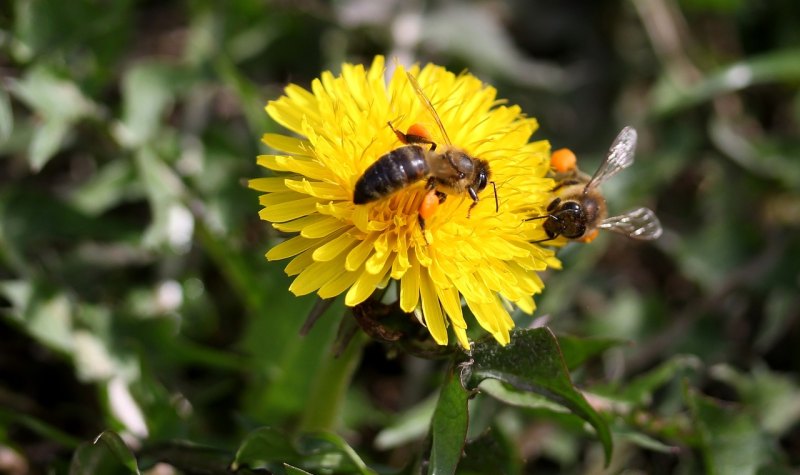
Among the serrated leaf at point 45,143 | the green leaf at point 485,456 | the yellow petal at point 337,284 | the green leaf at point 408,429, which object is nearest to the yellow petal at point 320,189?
the yellow petal at point 337,284

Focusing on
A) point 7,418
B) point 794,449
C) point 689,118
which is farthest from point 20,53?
point 794,449

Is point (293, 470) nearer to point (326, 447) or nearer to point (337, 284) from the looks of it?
point (326, 447)

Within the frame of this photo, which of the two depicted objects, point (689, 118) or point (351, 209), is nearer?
point (351, 209)

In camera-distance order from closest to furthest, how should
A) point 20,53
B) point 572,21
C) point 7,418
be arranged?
point 7,418
point 20,53
point 572,21

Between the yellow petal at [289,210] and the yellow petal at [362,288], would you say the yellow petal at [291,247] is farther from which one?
the yellow petal at [362,288]

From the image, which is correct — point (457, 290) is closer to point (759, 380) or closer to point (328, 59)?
point (759, 380)

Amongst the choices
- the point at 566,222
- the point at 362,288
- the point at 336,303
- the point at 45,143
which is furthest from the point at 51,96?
the point at 566,222

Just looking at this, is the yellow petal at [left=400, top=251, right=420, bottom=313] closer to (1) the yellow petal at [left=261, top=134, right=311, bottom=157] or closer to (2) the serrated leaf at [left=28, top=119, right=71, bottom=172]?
(1) the yellow petal at [left=261, top=134, right=311, bottom=157]
